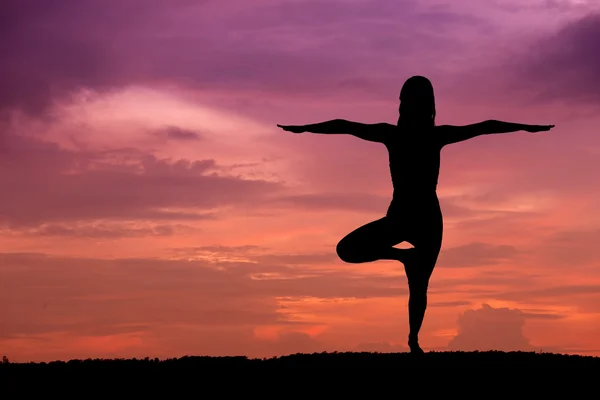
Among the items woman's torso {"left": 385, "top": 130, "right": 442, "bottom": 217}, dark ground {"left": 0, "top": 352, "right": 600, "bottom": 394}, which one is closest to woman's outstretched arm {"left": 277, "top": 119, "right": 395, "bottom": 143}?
woman's torso {"left": 385, "top": 130, "right": 442, "bottom": 217}

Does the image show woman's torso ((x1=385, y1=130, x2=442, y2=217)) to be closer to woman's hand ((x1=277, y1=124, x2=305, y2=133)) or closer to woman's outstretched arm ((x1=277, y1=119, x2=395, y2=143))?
woman's outstretched arm ((x1=277, y1=119, x2=395, y2=143))

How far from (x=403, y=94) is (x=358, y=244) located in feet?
10.8

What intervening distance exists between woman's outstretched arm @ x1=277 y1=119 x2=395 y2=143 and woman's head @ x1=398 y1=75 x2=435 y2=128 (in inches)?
15.1

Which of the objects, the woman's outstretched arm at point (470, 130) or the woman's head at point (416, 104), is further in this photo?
the woman's outstretched arm at point (470, 130)

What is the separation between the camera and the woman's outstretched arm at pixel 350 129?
18.7m

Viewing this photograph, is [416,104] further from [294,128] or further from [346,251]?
[346,251]

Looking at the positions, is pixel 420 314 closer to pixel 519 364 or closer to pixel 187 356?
pixel 519 364

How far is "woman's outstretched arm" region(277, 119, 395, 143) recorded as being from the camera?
61.2 ft

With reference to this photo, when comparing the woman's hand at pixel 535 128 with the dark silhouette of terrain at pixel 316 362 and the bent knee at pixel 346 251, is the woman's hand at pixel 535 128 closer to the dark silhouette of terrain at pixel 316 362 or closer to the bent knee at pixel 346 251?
the bent knee at pixel 346 251

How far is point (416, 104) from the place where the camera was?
62.0 ft

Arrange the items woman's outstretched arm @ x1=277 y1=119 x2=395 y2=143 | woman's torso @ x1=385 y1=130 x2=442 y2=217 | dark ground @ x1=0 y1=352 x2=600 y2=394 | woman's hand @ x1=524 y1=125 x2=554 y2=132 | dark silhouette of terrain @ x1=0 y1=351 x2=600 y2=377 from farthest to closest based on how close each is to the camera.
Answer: woman's hand @ x1=524 y1=125 x2=554 y2=132 < woman's torso @ x1=385 y1=130 x2=442 y2=217 < woman's outstretched arm @ x1=277 y1=119 x2=395 y2=143 < dark silhouette of terrain @ x1=0 y1=351 x2=600 y2=377 < dark ground @ x1=0 y1=352 x2=600 y2=394

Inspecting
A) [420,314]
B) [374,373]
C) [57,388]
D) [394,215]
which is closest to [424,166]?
[394,215]

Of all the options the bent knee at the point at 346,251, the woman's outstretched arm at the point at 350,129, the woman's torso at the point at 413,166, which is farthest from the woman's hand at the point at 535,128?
the bent knee at the point at 346,251

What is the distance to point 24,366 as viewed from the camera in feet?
64.7
